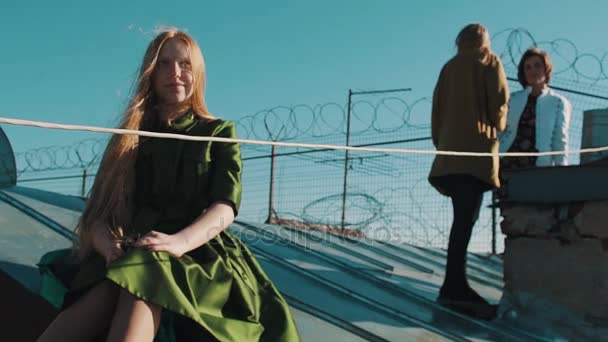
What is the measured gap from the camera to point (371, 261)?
3805 millimetres

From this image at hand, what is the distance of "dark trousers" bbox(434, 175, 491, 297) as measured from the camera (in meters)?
2.89

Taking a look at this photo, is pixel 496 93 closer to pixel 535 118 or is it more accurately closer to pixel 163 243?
pixel 535 118

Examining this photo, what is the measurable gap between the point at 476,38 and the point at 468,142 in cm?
46

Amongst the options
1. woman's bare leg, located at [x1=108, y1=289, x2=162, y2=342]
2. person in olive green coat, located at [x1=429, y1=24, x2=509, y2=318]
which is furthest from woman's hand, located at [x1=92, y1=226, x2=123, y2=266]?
person in olive green coat, located at [x1=429, y1=24, x2=509, y2=318]

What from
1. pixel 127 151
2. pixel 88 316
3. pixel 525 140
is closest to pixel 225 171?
pixel 127 151

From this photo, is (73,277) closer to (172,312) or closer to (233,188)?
(172,312)

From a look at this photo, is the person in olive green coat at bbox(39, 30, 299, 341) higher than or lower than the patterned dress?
lower

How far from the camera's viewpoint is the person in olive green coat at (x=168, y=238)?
1.47m

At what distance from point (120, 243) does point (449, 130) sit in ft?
5.81

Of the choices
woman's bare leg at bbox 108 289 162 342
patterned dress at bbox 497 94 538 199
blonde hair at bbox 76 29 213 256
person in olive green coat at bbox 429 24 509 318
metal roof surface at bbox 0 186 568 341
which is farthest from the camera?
patterned dress at bbox 497 94 538 199

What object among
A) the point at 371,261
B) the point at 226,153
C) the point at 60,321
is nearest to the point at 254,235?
the point at 371,261

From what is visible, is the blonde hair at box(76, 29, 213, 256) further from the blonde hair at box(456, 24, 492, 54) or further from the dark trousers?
the blonde hair at box(456, 24, 492, 54)

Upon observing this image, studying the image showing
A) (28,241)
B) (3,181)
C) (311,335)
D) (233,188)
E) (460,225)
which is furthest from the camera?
(3,181)

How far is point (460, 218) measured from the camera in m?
2.90
